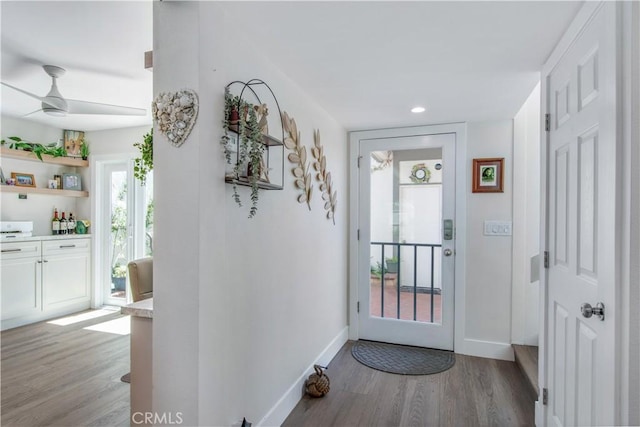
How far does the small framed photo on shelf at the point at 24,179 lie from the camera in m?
3.95

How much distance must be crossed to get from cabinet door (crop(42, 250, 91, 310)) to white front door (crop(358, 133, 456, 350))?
11.9 feet

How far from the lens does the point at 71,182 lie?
14.7 ft

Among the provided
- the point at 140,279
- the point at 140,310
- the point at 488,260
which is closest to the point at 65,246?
the point at 140,279

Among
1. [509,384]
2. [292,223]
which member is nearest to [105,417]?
[292,223]

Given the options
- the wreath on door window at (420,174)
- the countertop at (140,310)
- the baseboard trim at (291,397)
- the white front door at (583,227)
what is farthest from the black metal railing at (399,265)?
the countertop at (140,310)

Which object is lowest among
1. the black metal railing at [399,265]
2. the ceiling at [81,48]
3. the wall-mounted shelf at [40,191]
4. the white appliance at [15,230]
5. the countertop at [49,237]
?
the black metal railing at [399,265]

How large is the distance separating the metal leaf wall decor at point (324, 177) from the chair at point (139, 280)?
56.6 inches

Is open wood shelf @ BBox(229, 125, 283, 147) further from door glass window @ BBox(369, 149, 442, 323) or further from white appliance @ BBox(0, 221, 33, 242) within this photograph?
white appliance @ BBox(0, 221, 33, 242)

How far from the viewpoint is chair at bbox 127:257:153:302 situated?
2.34 metres

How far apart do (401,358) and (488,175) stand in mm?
1836

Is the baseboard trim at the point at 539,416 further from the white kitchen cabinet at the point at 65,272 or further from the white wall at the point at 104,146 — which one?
the white kitchen cabinet at the point at 65,272

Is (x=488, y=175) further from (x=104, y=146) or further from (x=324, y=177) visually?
(x=104, y=146)

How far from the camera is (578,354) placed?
147cm

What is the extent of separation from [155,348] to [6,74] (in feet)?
8.77
